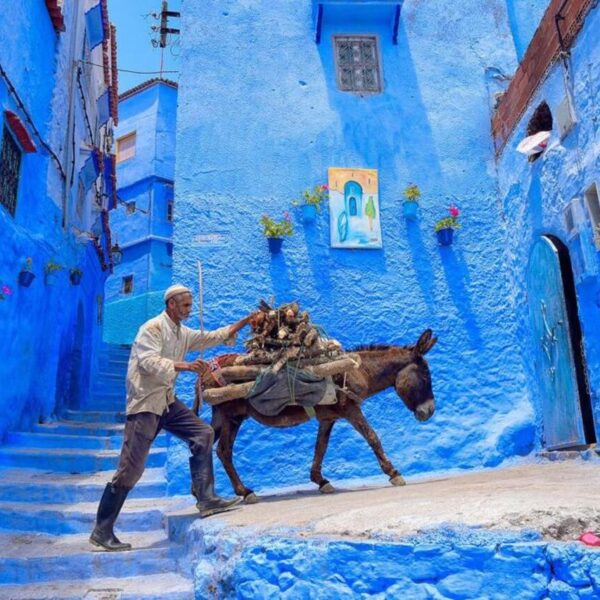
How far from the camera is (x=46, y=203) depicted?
28.3 feet

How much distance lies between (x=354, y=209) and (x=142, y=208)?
38.5ft

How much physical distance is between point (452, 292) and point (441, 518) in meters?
5.63

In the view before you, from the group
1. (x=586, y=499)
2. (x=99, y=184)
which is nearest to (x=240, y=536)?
(x=586, y=499)

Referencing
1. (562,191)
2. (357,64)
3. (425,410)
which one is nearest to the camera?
(425,410)

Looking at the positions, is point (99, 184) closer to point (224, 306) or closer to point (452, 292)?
point (224, 306)

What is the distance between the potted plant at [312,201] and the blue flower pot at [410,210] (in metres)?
1.06

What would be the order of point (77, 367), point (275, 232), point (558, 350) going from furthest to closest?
point (77, 367), point (275, 232), point (558, 350)

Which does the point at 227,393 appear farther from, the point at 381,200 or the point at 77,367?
the point at 77,367

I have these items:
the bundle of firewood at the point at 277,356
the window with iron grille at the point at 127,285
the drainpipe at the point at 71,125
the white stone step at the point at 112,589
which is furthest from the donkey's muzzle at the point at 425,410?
the window with iron grille at the point at 127,285

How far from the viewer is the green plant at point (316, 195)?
8.23 m

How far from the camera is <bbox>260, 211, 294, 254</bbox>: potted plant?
797 cm

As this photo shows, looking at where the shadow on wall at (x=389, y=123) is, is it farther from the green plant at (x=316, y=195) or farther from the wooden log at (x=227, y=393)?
the wooden log at (x=227, y=393)

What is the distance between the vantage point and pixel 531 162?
297 inches

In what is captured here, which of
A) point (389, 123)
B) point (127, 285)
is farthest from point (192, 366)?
point (127, 285)
